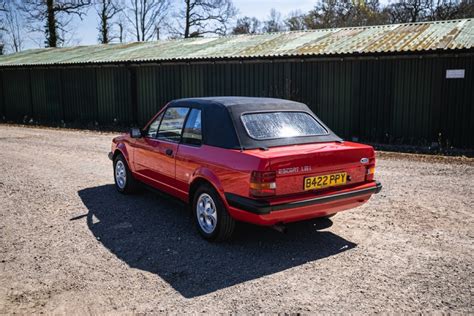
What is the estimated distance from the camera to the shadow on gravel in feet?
13.2

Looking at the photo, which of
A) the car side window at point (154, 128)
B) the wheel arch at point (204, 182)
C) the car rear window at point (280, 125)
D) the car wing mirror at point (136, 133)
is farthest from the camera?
the car wing mirror at point (136, 133)

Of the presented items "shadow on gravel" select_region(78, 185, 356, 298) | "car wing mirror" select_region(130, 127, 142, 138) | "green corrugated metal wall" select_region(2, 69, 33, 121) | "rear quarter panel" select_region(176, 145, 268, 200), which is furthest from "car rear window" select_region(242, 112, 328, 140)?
"green corrugated metal wall" select_region(2, 69, 33, 121)

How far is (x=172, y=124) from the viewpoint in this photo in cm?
565

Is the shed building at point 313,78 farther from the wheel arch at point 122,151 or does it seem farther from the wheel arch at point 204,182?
the wheel arch at point 204,182

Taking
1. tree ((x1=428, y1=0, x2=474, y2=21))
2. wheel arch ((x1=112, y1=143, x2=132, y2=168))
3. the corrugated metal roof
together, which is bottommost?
wheel arch ((x1=112, y1=143, x2=132, y2=168))

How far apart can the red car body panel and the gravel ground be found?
0.50 meters

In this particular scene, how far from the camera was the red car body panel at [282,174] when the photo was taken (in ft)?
13.6

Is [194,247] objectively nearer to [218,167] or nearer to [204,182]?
[204,182]

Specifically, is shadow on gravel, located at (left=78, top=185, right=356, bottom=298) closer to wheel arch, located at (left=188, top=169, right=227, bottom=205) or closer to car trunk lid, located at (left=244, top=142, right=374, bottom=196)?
wheel arch, located at (left=188, top=169, right=227, bottom=205)

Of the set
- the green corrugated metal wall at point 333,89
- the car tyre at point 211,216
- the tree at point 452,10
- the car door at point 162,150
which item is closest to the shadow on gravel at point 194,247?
the car tyre at point 211,216

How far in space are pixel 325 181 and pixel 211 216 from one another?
130cm

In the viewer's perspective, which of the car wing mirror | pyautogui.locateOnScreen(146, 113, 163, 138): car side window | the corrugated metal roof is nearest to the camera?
pyautogui.locateOnScreen(146, 113, 163, 138): car side window

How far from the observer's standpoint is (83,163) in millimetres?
9781

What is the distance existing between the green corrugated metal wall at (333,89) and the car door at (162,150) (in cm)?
915
